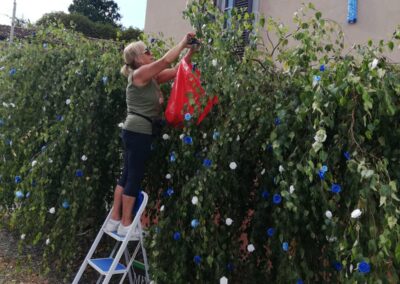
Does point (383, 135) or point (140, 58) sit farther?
point (140, 58)

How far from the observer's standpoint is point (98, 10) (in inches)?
1937

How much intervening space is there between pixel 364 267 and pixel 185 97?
5.05 feet

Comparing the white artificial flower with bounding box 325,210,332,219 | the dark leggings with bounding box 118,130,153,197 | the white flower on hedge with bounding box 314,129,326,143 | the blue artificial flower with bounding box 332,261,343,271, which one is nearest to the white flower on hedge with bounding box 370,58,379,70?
the white flower on hedge with bounding box 314,129,326,143

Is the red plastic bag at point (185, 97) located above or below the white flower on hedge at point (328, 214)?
above

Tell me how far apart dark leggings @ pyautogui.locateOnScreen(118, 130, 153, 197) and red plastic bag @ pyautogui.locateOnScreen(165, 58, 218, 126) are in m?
0.30

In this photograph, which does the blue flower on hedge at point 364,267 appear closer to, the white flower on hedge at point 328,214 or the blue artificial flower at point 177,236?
the white flower on hedge at point 328,214

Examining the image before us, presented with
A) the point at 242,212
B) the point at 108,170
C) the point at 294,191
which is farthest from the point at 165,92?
the point at 294,191

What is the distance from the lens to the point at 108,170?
375 centimetres

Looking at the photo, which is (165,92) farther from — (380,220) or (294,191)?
(380,220)

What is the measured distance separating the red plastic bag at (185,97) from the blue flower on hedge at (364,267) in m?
1.31

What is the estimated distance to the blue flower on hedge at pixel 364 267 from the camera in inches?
72.8

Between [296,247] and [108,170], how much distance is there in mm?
1932

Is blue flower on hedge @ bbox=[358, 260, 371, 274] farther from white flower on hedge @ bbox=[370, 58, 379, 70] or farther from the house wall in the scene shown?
the house wall

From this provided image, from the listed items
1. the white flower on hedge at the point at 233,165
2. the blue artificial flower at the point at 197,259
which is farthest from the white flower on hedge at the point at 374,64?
the blue artificial flower at the point at 197,259
